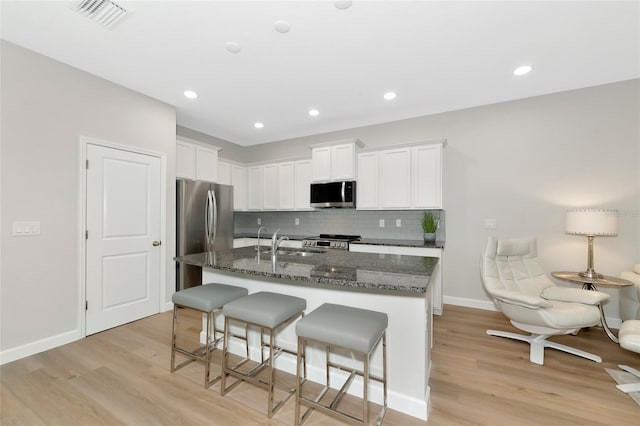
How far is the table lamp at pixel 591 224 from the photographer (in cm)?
260

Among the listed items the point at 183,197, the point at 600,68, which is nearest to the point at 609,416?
the point at 600,68

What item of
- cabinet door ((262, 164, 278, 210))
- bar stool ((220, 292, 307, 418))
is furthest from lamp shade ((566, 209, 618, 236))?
cabinet door ((262, 164, 278, 210))

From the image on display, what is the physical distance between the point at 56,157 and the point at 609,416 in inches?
194

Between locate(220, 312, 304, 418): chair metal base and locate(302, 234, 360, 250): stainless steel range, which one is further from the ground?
locate(302, 234, 360, 250): stainless steel range

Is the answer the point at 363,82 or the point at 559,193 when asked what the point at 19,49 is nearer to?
the point at 363,82

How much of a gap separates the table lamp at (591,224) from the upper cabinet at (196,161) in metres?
4.92

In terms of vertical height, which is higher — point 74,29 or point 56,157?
point 74,29

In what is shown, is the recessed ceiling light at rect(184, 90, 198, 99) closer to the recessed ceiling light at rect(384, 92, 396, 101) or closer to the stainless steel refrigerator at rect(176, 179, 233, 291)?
the stainless steel refrigerator at rect(176, 179, 233, 291)

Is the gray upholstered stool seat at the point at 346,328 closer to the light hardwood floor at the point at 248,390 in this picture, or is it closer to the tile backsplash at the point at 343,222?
the light hardwood floor at the point at 248,390

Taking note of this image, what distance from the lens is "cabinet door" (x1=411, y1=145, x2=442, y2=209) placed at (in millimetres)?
3580

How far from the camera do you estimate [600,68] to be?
2.70 m

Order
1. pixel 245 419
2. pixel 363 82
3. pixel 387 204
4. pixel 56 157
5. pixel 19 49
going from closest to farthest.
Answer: pixel 245 419
pixel 19 49
pixel 56 157
pixel 363 82
pixel 387 204

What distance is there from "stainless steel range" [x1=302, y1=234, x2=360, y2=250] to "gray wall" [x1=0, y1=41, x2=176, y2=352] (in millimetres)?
2885

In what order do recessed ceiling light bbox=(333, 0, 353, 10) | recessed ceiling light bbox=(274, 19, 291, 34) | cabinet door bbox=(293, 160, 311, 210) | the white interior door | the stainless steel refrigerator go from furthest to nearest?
cabinet door bbox=(293, 160, 311, 210)
the stainless steel refrigerator
the white interior door
recessed ceiling light bbox=(274, 19, 291, 34)
recessed ceiling light bbox=(333, 0, 353, 10)
